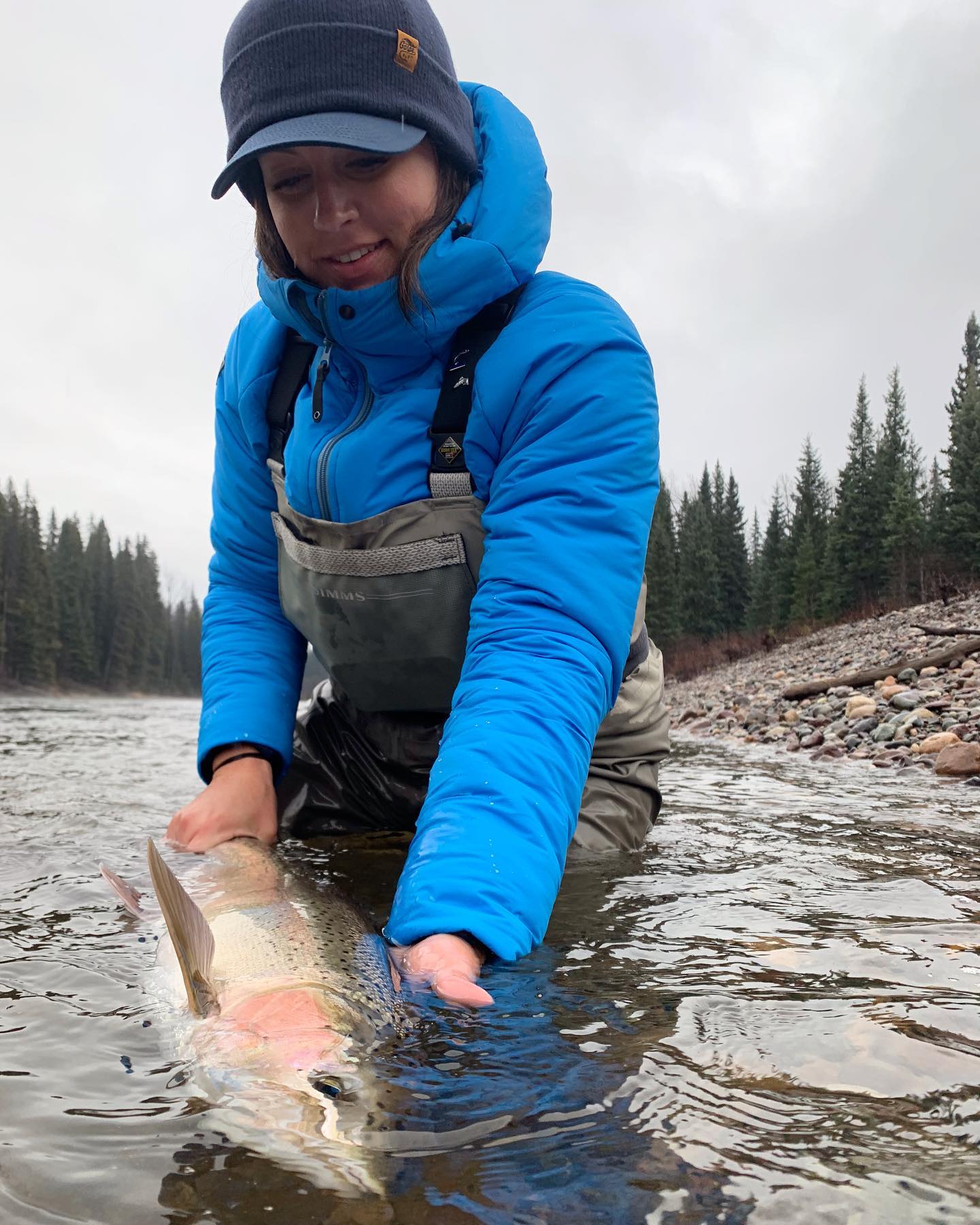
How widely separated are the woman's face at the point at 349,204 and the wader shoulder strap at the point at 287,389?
56cm

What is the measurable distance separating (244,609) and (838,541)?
44726 millimetres

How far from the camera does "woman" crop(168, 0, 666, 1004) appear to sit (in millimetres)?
1927

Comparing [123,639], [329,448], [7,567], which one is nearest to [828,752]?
[329,448]

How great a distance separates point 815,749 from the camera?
790 cm

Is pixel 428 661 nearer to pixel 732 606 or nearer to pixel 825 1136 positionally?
Result: pixel 825 1136

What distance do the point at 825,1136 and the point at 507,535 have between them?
58.4 inches

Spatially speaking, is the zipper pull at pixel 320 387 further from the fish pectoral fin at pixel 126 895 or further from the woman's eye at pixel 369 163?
the fish pectoral fin at pixel 126 895

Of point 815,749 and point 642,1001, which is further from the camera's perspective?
point 815,749

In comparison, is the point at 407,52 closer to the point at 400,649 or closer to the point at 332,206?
the point at 332,206

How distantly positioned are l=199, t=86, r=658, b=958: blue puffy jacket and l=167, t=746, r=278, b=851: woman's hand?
11 centimetres

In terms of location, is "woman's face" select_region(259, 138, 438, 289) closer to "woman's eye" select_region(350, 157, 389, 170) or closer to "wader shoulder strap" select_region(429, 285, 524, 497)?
"woman's eye" select_region(350, 157, 389, 170)

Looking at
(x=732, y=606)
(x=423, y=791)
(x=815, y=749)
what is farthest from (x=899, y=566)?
(x=423, y=791)

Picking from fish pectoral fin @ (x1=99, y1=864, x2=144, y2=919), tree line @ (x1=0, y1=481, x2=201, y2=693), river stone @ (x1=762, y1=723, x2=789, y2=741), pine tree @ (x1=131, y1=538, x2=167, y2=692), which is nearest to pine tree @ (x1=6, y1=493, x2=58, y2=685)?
tree line @ (x1=0, y1=481, x2=201, y2=693)

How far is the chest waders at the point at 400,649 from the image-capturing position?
267cm
